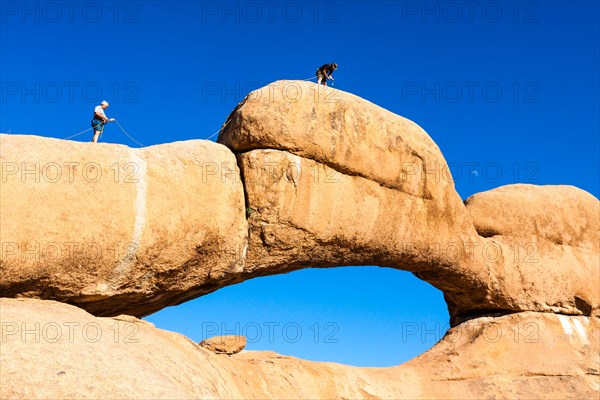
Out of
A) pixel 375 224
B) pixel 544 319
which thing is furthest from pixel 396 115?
pixel 544 319

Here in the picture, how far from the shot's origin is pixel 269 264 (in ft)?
37.4

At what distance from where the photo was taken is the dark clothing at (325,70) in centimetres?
1297

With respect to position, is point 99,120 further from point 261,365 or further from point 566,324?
point 566,324

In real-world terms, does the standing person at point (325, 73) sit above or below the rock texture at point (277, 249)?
above

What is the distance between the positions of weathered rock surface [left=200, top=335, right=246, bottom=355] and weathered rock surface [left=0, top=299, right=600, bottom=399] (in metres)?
0.26

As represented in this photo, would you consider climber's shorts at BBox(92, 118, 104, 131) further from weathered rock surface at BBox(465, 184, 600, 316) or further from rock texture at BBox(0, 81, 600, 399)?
weathered rock surface at BBox(465, 184, 600, 316)

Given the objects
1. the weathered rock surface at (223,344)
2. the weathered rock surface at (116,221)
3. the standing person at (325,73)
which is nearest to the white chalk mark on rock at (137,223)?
the weathered rock surface at (116,221)

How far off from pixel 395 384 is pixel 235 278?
3831mm

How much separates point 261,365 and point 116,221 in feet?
13.0

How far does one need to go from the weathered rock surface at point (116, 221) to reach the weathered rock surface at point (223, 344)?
3.35ft

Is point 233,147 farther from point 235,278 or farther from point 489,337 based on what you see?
point 489,337

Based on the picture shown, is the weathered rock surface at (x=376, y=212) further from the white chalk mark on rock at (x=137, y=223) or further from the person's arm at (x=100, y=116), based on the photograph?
the person's arm at (x=100, y=116)

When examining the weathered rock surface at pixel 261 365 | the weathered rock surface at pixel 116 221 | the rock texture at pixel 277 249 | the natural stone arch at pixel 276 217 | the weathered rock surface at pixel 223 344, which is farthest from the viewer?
the weathered rock surface at pixel 223 344

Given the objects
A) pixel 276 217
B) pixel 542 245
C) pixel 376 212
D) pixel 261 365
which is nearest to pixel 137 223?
pixel 276 217
